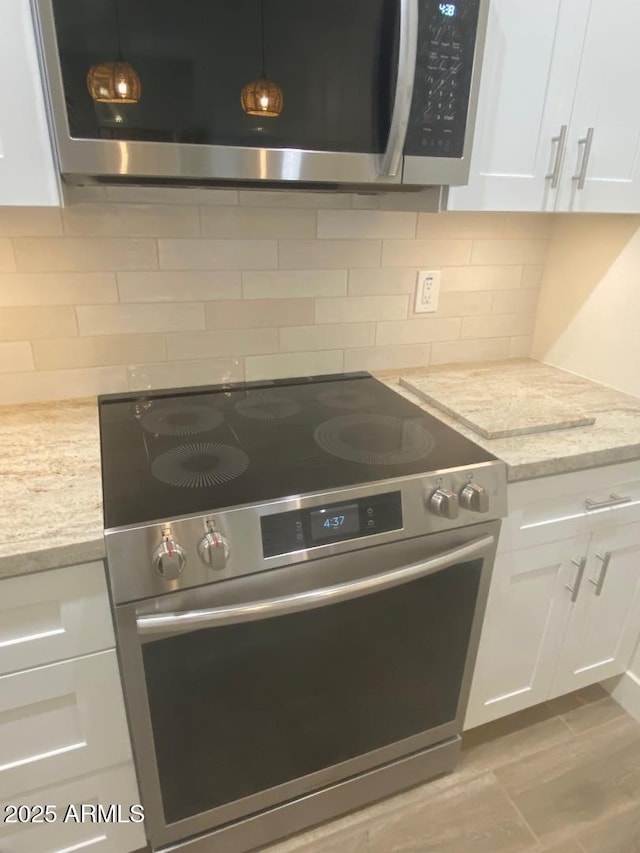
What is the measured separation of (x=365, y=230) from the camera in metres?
1.44

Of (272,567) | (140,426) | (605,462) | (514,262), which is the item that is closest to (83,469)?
(140,426)

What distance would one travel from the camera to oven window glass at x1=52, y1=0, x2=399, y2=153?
817 mm

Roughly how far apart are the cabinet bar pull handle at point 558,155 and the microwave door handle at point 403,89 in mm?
396

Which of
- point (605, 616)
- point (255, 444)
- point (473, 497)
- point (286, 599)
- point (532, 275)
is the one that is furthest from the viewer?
point (532, 275)

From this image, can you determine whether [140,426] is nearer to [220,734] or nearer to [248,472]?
[248,472]

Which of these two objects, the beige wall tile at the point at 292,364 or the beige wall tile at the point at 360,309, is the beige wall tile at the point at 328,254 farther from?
the beige wall tile at the point at 292,364

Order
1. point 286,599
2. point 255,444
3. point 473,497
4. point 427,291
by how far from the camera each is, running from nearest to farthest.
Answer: point 286,599, point 473,497, point 255,444, point 427,291

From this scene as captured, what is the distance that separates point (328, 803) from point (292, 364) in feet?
3.64

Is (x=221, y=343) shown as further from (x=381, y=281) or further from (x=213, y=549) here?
(x=213, y=549)

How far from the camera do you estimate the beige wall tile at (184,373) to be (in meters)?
1.37

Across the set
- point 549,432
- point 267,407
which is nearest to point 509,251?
point 549,432

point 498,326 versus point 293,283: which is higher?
point 293,283

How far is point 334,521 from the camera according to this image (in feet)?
3.11

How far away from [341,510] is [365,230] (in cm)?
85
